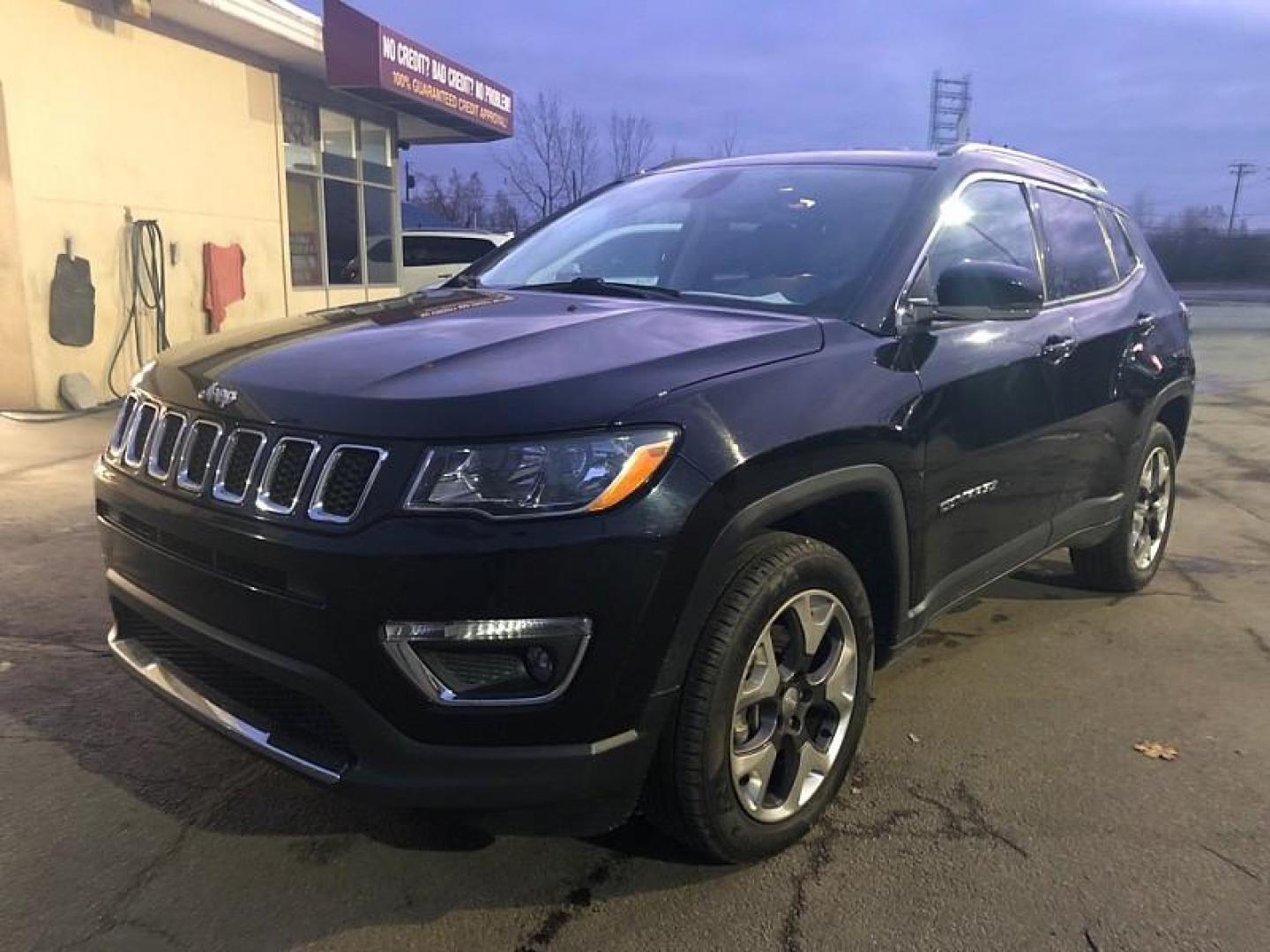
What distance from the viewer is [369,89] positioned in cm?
1305

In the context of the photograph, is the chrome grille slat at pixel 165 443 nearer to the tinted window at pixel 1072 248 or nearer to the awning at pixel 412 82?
the tinted window at pixel 1072 248

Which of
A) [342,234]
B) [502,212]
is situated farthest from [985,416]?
[502,212]

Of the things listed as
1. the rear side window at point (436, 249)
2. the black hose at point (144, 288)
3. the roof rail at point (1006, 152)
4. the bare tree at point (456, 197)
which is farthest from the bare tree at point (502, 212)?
the roof rail at point (1006, 152)

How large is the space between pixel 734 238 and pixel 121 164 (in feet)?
29.7

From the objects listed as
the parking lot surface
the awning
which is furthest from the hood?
the awning

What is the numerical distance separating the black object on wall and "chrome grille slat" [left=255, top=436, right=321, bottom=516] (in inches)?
349

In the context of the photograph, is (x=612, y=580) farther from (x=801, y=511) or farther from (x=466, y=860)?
(x=466, y=860)

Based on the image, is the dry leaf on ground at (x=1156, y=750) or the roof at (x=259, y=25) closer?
the dry leaf on ground at (x=1156, y=750)

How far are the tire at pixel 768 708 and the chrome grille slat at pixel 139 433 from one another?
5.19ft

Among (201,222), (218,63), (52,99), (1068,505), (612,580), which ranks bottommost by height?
(1068,505)

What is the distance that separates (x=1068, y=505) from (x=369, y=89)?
11.4m

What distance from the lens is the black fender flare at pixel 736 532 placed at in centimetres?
235

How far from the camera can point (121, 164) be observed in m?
10.5

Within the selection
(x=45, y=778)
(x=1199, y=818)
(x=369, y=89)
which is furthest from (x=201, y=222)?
(x=1199, y=818)
